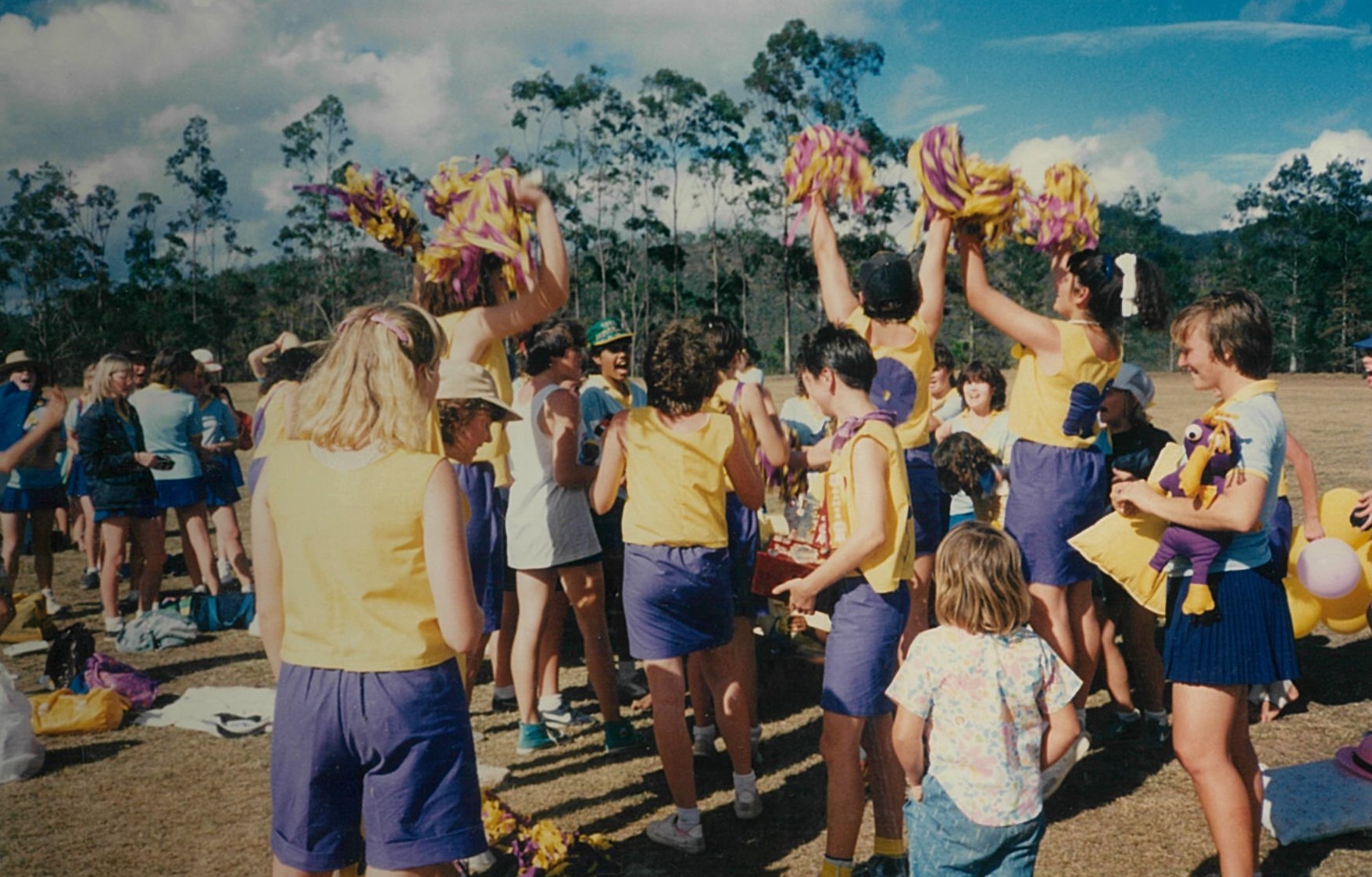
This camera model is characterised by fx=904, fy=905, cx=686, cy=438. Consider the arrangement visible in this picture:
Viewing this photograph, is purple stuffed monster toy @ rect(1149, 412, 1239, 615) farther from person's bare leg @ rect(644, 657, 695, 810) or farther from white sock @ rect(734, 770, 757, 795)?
white sock @ rect(734, 770, 757, 795)

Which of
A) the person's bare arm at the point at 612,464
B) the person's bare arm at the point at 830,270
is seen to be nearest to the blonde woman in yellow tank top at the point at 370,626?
the person's bare arm at the point at 612,464

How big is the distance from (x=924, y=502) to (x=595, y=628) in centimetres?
191

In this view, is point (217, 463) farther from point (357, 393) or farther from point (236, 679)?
point (357, 393)

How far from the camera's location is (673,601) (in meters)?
3.71

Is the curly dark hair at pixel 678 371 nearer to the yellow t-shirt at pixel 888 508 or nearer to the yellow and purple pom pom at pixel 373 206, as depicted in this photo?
the yellow t-shirt at pixel 888 508

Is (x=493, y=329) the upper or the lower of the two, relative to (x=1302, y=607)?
upper

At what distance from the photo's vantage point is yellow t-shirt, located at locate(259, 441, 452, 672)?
2221mm

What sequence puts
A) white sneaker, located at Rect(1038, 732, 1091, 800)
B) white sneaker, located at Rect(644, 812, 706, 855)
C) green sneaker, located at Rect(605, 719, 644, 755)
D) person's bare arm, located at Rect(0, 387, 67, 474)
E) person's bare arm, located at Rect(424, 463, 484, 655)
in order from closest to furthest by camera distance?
person's bare arm, located at Rect(424, 463, 484, 655), white sneaker, located at Rect(1038, 732, 1091, 800), white sneaker, located at Rect(644, 812, 706, 855), green sneaker, located at Rect(605, 719, 644, 755), person's bare arm, located at Rect(0, 387, 67, 474)

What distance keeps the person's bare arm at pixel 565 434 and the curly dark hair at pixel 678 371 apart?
0.81 metres

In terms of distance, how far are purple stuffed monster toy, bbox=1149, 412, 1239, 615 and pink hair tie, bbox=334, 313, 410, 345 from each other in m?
2.44

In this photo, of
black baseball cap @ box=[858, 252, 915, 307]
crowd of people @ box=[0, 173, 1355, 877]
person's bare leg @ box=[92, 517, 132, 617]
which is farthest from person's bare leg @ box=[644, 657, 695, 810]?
person's bare leg @ box=[92, 517, 132, 617]

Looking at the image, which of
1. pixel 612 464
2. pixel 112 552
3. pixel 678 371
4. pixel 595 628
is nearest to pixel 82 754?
pixel 112 552

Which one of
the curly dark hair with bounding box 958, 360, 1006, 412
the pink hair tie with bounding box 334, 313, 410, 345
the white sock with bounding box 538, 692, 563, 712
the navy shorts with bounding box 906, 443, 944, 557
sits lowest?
the white sock with bounding box 538, 692, 563, 712

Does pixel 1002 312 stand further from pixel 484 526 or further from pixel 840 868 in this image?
pixel 484 526
